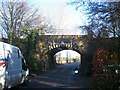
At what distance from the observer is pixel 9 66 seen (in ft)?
56.0

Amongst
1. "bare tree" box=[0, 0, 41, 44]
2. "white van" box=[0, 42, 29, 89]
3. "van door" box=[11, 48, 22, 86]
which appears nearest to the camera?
"white van" box=[0, 42, 29, 89]

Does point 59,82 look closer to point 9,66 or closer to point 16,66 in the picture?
point 16,66

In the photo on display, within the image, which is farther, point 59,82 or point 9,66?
point 59,82

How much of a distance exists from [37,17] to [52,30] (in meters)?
5.83

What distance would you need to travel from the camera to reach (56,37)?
179 feet

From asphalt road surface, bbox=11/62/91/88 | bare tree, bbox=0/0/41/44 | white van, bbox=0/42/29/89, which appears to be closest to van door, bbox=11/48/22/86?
white van, bbox=0/42/29/89

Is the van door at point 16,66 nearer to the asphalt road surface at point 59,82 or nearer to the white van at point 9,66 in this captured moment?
the white van at point 9,66

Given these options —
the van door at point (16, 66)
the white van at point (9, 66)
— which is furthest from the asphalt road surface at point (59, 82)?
the white van at point (9, 66)

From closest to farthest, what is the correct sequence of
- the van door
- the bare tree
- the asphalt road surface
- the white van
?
the white van
the van door
the asphalt road surface
the bare tree

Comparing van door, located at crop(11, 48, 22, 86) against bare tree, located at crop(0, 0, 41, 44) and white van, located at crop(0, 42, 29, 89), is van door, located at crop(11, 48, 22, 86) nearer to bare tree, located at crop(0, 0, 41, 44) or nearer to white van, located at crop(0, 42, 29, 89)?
white van, located at crop(0, 42, 29, 89)

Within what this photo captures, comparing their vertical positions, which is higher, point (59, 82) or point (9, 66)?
point (9, 66)

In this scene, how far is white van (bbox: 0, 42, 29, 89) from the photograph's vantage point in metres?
16.1

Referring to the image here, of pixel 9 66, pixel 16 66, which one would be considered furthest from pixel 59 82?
pixel 9 66

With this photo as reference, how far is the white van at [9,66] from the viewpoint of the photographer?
1612 cm
